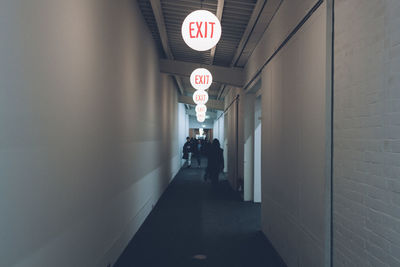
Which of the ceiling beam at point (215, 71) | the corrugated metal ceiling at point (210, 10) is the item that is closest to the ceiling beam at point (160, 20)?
the corrugated metal ceiling at point (210, 10)

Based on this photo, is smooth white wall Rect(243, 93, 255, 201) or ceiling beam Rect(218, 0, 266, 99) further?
smooth white wall Rect(243, 93, 255, 201)

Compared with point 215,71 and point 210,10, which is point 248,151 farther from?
point 210,10

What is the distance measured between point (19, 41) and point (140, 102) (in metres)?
4.09

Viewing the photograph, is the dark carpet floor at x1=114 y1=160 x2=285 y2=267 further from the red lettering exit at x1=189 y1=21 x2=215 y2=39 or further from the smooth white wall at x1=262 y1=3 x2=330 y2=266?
the red lettering exit at x1=189 y1=21 x2=215 y2=39

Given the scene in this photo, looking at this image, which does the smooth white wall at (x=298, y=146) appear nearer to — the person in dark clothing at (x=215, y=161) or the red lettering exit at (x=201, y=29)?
the red lettering exit at (x=201, y=29)

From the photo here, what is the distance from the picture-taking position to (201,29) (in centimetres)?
415

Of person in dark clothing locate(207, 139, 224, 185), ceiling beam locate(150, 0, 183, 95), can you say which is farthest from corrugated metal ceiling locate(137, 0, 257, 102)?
person in dark clothing locate(207, 139, 224, 185)

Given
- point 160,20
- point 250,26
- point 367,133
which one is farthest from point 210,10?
point 367,133

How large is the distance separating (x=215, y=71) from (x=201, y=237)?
4579mm

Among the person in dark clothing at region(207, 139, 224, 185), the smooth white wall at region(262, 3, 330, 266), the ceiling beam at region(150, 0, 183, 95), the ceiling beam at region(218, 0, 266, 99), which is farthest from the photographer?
the person in dark clothing at region(207, 139, 224, 185)

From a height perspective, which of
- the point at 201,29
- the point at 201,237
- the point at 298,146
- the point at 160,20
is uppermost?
the point at 160,20

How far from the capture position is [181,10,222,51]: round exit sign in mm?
4129

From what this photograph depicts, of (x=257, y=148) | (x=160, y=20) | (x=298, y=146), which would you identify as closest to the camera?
(x=298, y=146)

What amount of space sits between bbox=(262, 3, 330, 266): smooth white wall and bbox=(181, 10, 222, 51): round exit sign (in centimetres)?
92
